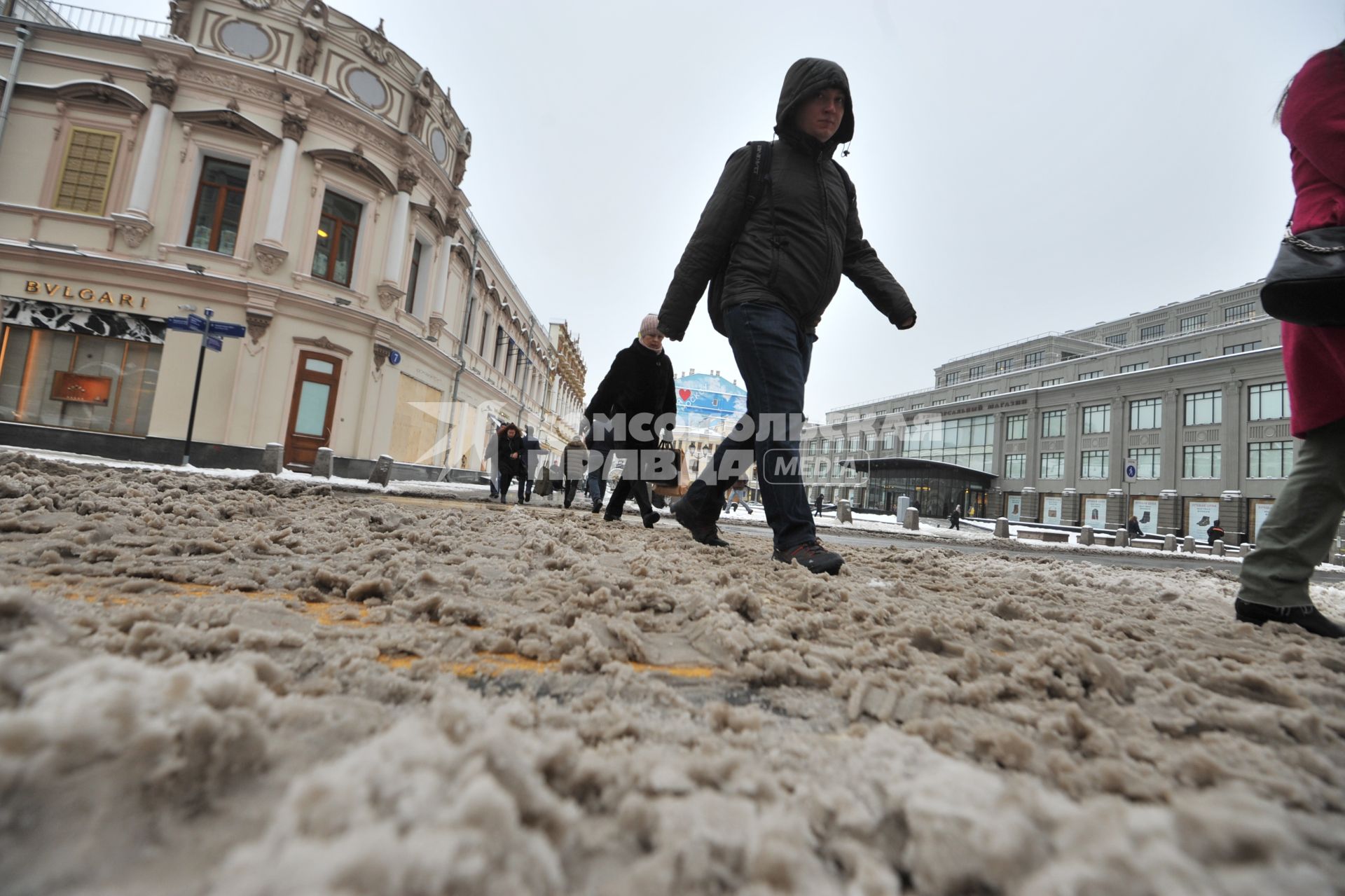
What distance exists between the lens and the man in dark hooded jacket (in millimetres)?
2607

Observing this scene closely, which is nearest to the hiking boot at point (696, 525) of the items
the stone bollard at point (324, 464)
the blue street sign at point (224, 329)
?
the blue street sign at point (224, 329)

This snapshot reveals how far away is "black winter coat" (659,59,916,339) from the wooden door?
44.5ft

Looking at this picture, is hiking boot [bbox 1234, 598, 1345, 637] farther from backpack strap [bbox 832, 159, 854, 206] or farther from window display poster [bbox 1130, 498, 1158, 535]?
window display poster [bbox 1130, 498, 1158, 535]

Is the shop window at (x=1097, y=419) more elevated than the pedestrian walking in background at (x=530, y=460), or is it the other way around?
the shop window at (x=1097, y=419)

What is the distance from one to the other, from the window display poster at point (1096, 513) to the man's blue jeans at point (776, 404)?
40543mm

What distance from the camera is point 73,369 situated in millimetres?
12461

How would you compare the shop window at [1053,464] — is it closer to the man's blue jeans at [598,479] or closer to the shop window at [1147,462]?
the shop window at [1147,462]

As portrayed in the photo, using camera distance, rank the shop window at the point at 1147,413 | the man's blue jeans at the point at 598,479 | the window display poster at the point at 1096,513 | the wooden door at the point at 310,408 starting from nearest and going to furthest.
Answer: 1. the man's blue jeans at the point at 598,479
2. the wooden door at the point at 310,408
3. the shop window at the point at 1147,413
4. the window display poster at the point at 1096,513

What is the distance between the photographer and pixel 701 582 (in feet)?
5.94

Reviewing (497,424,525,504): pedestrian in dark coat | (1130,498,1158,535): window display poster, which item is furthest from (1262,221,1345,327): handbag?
(1130,498,1158,535): window display poster

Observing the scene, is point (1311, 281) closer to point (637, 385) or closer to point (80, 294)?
point (637, 385)

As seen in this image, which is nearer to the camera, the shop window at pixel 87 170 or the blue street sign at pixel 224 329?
the blue street sign at pixel 224 329

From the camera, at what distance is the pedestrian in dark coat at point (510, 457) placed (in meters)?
10.1

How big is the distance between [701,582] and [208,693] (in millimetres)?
1356
